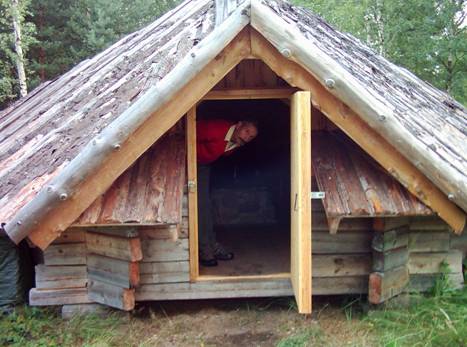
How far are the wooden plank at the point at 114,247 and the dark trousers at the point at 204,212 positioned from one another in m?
1.14

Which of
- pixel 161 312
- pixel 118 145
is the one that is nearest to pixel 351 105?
pixel 118 145

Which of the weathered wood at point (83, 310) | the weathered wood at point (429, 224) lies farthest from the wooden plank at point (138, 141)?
the weathered wood at point (429, 224)

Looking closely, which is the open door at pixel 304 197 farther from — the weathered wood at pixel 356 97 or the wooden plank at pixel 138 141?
the wooden plank at pixel 138 141

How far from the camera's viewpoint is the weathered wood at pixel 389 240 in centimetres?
451

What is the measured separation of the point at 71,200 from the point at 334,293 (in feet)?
8.90

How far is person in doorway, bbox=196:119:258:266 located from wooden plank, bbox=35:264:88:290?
131 cm

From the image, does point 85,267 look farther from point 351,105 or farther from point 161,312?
point 351,105

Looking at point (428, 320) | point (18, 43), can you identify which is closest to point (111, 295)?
point (428, 320)

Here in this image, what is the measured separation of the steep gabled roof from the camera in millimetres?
3822

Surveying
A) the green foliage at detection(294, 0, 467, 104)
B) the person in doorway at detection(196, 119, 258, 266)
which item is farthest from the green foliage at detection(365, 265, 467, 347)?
the green foliage at detection(294, 0, 467, 104)

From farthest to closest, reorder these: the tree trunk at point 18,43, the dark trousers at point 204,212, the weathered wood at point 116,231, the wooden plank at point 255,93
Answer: the tree trunk at point 18,43 < the dark trousers at point 204,212 < the wooden plank at point 255,93 < the weathered wood at point 116,231

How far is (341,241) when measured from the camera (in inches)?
187

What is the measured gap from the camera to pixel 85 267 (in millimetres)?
4719

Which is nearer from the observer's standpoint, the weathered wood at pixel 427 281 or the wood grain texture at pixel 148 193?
the wood grain texture at pixel 148 193
